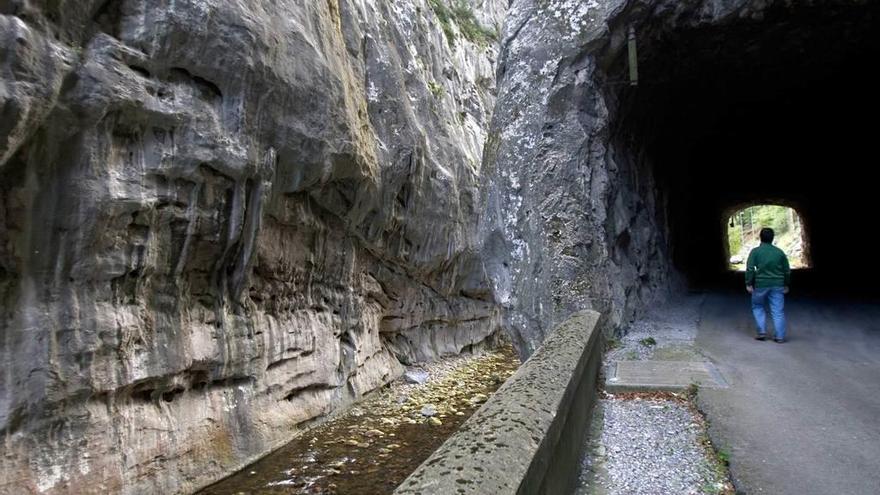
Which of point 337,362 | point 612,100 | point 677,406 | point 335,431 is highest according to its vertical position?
point 612,100

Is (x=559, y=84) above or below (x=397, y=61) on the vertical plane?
below

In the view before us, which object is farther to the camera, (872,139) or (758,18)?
(872,139)

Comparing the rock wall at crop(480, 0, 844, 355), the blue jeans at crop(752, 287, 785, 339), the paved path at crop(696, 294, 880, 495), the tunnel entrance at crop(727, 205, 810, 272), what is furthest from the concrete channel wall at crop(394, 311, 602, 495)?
the tunnel entrance at crop(727, 205, 810, 272)

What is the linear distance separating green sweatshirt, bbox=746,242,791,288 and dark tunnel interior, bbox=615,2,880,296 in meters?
2.71

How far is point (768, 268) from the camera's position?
22.3ft

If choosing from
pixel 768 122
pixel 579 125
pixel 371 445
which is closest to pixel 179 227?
pixel 371 445

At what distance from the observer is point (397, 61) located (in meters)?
16.1

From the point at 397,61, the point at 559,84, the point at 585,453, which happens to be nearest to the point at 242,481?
the point at 585,453

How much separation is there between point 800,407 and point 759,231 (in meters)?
43.8

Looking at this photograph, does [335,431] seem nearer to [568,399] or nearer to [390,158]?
[390,158]

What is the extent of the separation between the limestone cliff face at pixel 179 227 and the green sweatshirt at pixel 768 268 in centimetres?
773

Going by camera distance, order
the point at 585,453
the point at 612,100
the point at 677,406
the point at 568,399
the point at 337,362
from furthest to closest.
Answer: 1. the point at 337,362
2. the point at 612,100
3. the point at 677,406
4. the point at 585,453
5. the point at 568,399

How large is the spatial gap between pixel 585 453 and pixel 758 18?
6.36 m

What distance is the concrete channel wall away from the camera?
6.81 ft
